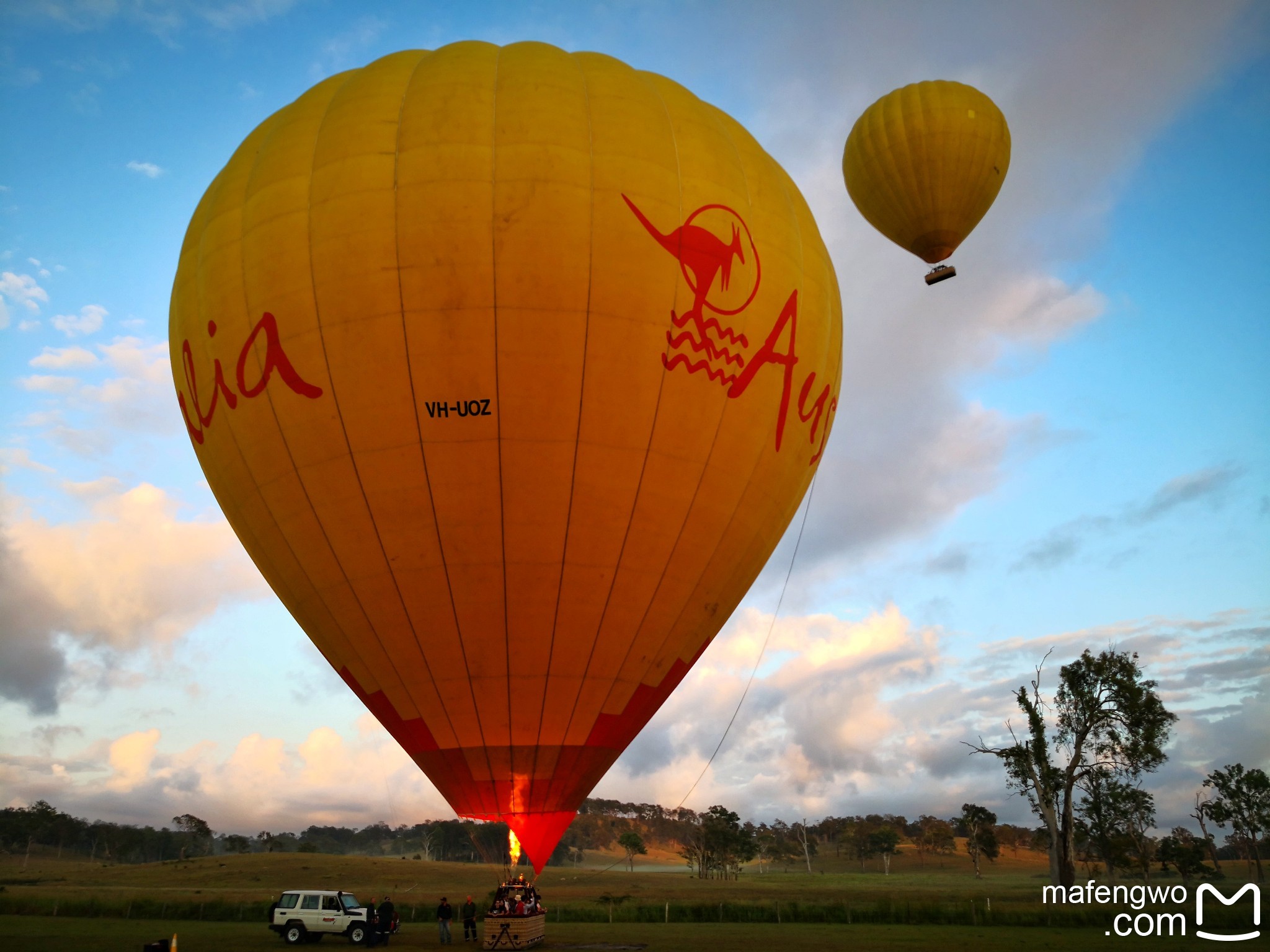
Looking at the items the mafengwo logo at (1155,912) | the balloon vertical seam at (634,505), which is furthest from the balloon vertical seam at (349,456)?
the mafengwo logo at (1155,912)

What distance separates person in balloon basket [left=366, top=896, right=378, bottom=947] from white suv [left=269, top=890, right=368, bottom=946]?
667 millimetres

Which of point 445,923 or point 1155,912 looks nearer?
point 445,923

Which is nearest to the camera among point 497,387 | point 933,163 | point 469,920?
point 497,387

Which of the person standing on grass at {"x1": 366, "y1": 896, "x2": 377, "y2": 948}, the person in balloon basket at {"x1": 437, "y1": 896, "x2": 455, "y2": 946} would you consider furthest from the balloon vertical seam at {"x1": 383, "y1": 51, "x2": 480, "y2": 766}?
the person in balloon basket at {"x1": 437, "y1": 896, "x2": 455, "y2": 946}

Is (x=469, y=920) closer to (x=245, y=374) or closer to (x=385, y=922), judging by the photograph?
(x=385, y=922)

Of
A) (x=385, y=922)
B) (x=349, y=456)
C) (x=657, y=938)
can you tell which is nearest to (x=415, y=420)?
(x=349, y=456)

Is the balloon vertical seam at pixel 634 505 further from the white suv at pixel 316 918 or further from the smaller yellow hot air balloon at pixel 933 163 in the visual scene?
the smaller yellow hot air balloon at pixel 933 163

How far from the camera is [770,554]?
16094 millimetres

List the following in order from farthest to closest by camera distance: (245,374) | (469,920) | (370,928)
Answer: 1. (469,920)
2. (370,928)
3. (245,374)

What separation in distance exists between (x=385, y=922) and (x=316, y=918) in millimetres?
1830

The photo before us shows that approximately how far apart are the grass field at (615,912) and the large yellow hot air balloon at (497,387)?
677cm

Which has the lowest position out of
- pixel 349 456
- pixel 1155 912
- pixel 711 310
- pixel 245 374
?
pixel 1155 912

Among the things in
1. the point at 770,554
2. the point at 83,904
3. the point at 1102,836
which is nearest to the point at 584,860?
the point at 1102,836

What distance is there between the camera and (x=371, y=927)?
18250 millimetres
